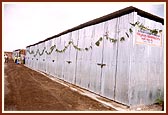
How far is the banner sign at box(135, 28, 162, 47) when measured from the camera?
26.0ft

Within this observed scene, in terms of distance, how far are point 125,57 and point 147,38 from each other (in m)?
1.30

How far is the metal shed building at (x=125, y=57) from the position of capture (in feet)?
25.6

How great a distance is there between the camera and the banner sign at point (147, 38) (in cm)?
793

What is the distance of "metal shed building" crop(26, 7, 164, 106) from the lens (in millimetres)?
7797

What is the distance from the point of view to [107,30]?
30.9 feet

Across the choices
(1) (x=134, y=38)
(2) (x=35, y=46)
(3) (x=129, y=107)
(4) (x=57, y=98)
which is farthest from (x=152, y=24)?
(2) (x=35, y=46)

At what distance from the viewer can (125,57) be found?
26.1ft

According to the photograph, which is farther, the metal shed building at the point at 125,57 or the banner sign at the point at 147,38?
the banner sign at the point at 147,38

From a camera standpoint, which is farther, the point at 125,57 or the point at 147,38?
the point at 147,38

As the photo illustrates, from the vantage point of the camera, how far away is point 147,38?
8297 millimetres

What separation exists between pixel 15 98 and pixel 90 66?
429 centimetres

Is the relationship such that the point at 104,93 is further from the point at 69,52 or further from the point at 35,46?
the point at 35,46

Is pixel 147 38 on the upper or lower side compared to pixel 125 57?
upper

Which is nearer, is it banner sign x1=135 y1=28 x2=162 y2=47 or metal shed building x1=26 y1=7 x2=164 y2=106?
metal shed building x1=26 y1=7 x2=164 y2=106
